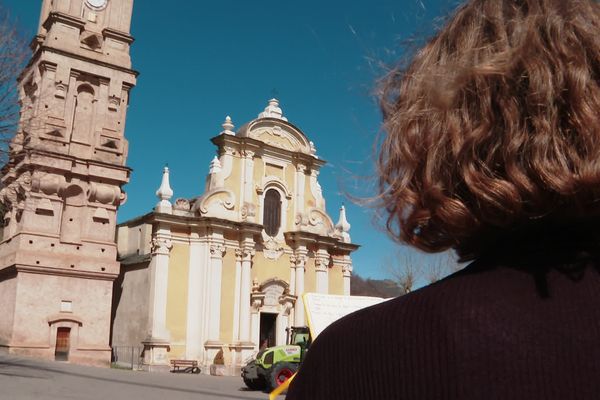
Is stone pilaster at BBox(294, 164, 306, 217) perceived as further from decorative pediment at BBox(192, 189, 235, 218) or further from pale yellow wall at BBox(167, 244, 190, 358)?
pale yellow wall at BBox(167, 244, 190, 358)

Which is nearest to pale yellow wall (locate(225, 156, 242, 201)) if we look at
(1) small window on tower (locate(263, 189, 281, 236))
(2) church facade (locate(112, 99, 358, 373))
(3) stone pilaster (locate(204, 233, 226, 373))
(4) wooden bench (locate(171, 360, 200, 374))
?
(2) church facade (locate(112, 99, 358, 373))

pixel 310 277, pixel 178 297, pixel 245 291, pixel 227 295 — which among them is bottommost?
pixel 178 297

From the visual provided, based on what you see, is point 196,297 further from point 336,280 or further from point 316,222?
point 336,280

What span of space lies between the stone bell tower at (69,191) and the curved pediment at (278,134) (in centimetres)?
633

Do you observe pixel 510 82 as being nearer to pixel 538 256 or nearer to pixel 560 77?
pixel 560 77

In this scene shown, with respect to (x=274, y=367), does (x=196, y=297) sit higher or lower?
higher

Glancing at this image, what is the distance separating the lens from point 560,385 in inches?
38.7

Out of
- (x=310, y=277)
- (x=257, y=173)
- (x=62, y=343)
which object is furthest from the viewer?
(x=310, y=277)

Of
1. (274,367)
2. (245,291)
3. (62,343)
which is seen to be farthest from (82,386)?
(245,291)

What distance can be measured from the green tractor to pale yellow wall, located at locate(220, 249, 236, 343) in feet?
26.1

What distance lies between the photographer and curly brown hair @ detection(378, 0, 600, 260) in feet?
3.58

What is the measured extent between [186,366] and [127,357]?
11.0 feet

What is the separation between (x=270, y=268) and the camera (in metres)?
29.4

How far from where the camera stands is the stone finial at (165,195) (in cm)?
2708
